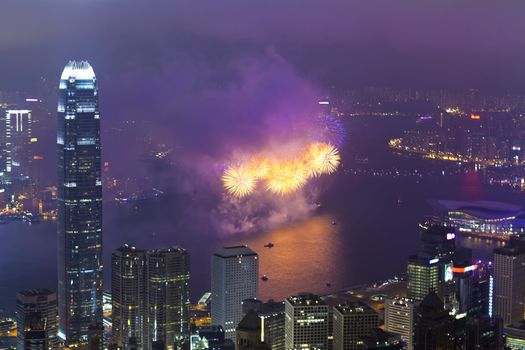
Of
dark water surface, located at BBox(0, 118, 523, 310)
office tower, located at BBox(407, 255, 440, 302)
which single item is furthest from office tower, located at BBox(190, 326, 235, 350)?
office tower, located at BBox(407, 255, 440, 302)

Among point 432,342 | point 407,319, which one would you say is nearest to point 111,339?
point 407,319

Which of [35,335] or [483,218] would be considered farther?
[483,218]

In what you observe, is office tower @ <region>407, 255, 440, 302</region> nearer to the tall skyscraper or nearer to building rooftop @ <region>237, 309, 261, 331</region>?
building rooftop @ <region>237, 309, 261, 331</region>

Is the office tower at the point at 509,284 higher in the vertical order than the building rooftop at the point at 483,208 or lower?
lower

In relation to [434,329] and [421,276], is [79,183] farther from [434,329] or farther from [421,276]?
[434,329]

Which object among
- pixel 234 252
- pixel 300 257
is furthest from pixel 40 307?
pixel 300 257

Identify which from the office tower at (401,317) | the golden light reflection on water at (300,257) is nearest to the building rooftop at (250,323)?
the office tower at (401,317)

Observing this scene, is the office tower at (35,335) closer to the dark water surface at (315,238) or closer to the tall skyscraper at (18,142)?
the dark water surface at (315,238)
